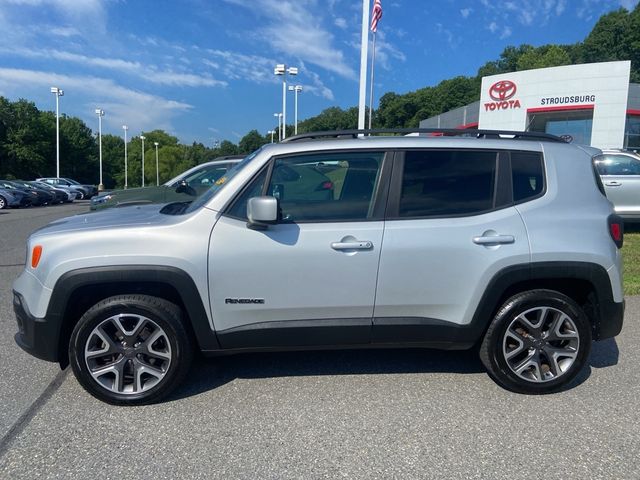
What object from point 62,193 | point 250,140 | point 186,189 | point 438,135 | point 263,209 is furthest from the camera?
point 250,140

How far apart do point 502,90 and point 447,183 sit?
35394mm

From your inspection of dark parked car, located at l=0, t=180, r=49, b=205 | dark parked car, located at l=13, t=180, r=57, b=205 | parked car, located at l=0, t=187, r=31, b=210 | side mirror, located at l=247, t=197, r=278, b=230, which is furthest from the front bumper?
dark parked car, located at l=13, t=180, r=57, b=205

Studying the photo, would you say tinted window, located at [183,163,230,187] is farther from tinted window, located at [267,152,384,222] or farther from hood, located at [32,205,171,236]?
tinted window, located at [267,152,384,222]

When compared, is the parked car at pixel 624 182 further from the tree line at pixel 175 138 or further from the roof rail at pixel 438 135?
the tree line at pixel 175 138

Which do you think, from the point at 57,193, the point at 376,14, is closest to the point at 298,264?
the point at 376,14

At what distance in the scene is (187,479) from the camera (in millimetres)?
2459

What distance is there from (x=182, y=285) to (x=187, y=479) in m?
1.16

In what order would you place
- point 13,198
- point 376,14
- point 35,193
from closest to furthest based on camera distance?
point 376,14 < point 13,198 < point 35,193

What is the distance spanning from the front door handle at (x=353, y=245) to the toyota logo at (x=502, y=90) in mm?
35452

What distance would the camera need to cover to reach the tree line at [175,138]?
6366 centimetres

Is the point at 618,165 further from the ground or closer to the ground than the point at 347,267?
further from the ground

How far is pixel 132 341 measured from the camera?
3.18 metres

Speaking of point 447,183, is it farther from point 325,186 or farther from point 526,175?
point 325,186

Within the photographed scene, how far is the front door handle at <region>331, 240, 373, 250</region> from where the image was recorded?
313cm
